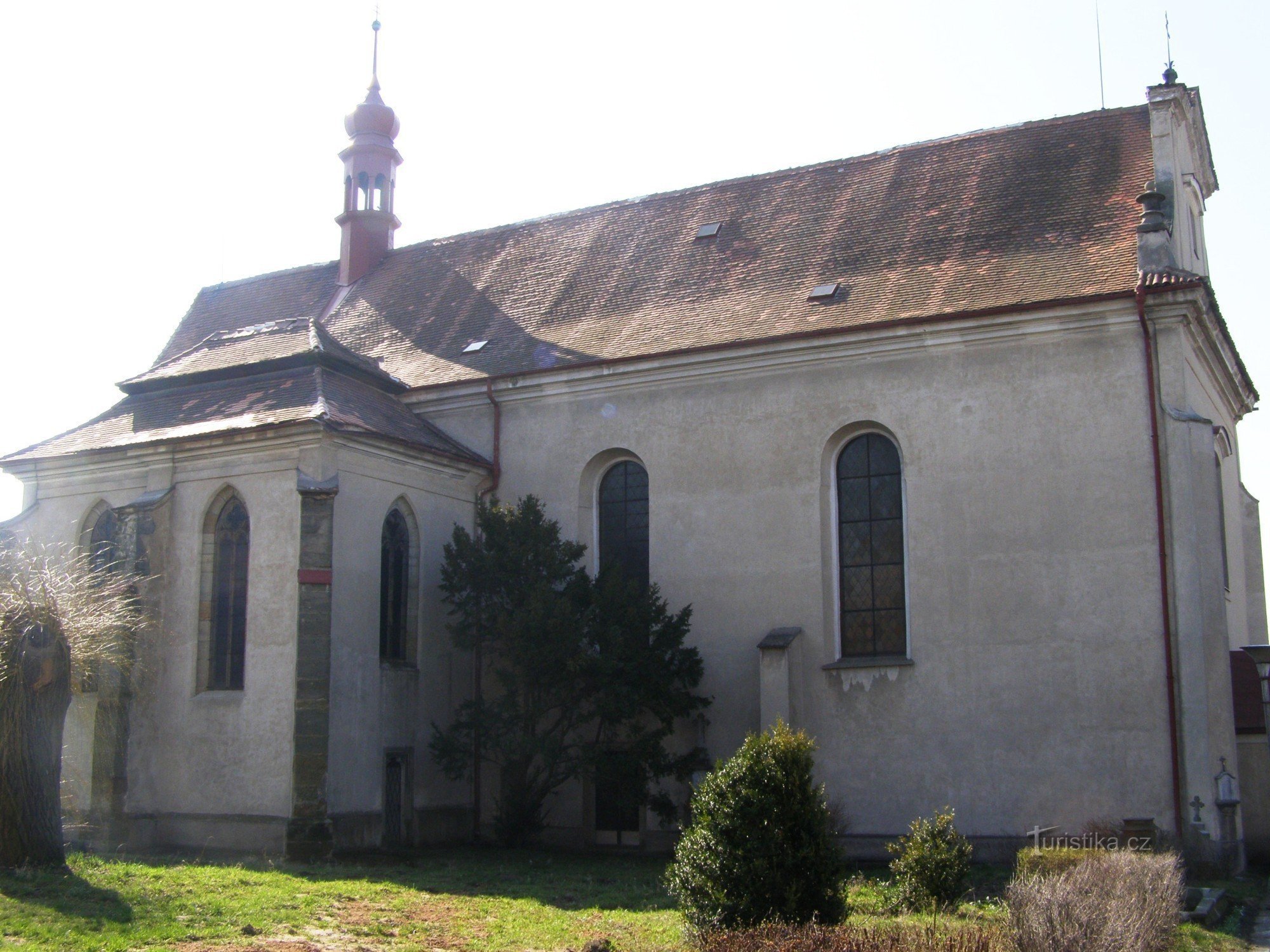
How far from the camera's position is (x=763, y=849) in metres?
11.3

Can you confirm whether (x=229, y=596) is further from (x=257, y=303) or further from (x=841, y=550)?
(x=257, y=303)

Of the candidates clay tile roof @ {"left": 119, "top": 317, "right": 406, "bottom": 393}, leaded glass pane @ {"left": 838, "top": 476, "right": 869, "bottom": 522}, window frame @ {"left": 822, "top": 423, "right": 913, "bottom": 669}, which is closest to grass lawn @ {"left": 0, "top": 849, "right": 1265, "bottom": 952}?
window frame @ {"left": 822, "top": 423, "right": 913, "bottom": 669}

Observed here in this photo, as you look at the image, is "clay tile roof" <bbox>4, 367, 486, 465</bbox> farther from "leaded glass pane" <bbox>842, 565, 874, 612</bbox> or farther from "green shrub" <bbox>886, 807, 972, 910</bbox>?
"green shrub" <bbox>886, 807, 972, 910</bbox>

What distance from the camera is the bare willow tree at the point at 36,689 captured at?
48.5ft

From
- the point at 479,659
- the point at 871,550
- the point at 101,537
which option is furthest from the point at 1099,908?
the point at 101,537

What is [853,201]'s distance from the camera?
74.9 ft

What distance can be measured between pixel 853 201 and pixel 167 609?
13453 mm

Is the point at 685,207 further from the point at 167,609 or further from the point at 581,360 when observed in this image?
the point at 167,609

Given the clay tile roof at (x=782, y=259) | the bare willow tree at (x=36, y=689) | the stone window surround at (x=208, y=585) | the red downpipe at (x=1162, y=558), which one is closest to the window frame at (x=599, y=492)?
the clay tile roof at (x=782, y=259)

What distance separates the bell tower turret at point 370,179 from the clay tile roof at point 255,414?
7.29 meters

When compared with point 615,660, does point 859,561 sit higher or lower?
higher

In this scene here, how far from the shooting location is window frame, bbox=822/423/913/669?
1866 cm

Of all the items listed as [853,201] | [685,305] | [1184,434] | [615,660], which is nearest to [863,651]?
[615,660]

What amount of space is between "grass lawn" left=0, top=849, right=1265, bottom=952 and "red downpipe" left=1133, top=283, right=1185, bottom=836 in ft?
8.46
